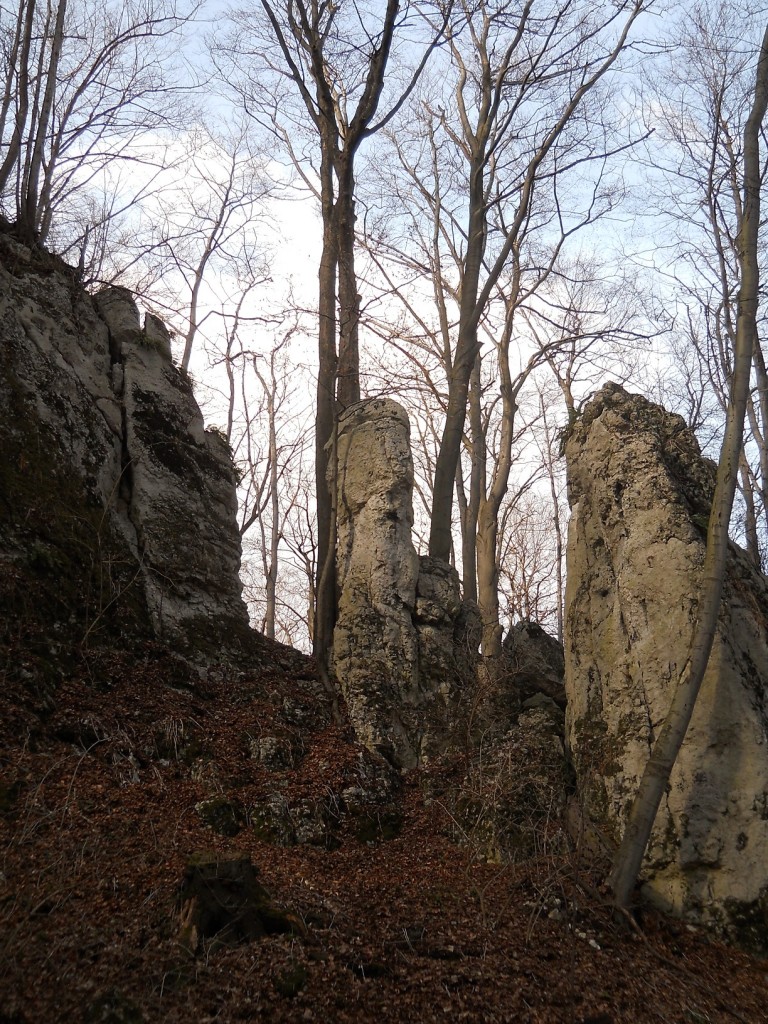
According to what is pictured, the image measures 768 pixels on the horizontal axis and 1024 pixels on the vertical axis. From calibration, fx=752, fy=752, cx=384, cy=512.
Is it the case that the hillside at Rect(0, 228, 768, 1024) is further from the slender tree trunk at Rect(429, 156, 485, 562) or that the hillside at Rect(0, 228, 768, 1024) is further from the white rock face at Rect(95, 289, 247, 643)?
the slender tree trunk at Rect(429, 156, 485, 562)

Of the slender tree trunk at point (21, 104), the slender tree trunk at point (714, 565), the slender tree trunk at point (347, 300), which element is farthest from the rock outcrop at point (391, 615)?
the slender tree trunk at point (21, 104)

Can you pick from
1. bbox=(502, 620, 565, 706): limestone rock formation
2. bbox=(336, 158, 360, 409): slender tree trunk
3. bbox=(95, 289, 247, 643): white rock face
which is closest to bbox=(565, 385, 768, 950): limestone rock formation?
bbox=(502, 620, 565, 706): limestone rock formation

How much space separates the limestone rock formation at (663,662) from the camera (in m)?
4.86

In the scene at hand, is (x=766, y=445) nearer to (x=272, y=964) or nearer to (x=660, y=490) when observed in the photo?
(x=660, y=490)

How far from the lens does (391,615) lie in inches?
289

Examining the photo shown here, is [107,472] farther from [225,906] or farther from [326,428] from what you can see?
[225,906]

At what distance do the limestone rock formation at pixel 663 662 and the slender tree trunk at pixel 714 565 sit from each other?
0.99 feet

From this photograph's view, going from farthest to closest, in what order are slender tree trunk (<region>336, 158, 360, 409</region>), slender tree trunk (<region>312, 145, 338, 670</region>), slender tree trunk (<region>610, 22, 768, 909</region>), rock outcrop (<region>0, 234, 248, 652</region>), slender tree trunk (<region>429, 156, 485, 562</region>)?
slender tree trunk (<region>429, 156, 485, 562</region>) → slender tree trunk (<region>336, 158, 360, 409</region>) → slender tree trunk (<region>312, 145, 338, 670</region>) → rock outcrop (<region>0, 234, 248, 652</region>) → slender tree trunk (<region>610, 22, 768, 909</region>)

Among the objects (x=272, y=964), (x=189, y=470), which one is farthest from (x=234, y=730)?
(x=189, y=470)

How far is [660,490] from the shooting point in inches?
234

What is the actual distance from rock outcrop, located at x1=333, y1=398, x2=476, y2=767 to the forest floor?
1.89 ft

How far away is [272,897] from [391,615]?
340 cm

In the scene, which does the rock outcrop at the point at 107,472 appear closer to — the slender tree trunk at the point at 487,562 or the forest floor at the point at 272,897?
the forest floor at the point at 272,897

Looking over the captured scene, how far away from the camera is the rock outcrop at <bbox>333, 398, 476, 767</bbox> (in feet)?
22.6
